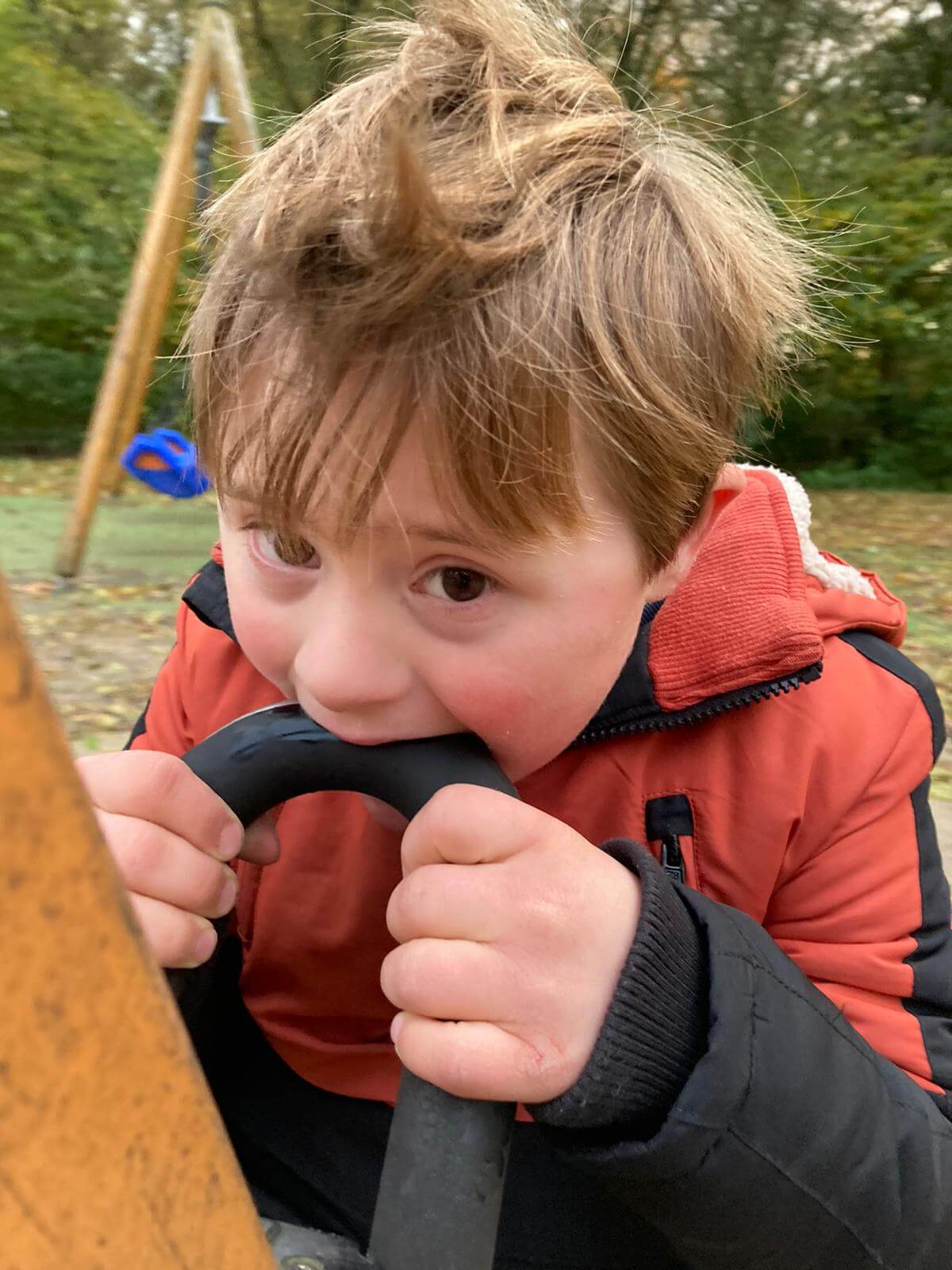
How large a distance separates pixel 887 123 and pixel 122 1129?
33.2 feet

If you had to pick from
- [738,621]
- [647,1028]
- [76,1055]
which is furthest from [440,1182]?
[738,621]

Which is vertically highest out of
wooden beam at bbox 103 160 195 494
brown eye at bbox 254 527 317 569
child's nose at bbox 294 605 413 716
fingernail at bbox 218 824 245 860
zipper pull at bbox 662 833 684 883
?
brown eye at bbox 254 527 317 569

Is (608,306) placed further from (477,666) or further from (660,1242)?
(660,1242)

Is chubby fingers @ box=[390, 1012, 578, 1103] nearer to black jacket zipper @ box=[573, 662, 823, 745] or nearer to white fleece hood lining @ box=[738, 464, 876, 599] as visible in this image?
black jacket zipper @ box=[573, 662, 823, 745]

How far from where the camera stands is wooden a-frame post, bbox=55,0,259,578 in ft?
12.7

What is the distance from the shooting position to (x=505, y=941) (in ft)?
2.26

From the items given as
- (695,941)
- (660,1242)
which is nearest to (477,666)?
(695,941)

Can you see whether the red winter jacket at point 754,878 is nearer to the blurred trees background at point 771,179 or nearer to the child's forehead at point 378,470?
the child's forehead at point 378,470

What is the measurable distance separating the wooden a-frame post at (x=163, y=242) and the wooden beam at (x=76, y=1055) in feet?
12.3

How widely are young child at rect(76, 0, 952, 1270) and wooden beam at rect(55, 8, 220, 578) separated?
314 centimetres

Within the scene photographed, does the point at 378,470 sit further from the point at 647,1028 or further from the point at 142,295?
the point at 142,295

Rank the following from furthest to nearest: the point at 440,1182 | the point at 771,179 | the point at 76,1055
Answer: the point at 771,179, the point at 440,1182, the point at 76,1055

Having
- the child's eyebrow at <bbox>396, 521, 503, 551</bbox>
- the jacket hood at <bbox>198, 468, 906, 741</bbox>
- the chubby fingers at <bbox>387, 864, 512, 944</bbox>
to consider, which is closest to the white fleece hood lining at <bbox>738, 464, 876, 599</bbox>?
the jacket hood at <bbox>198, 468, 906, 741</bbox>

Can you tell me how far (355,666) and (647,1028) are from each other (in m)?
0.30
